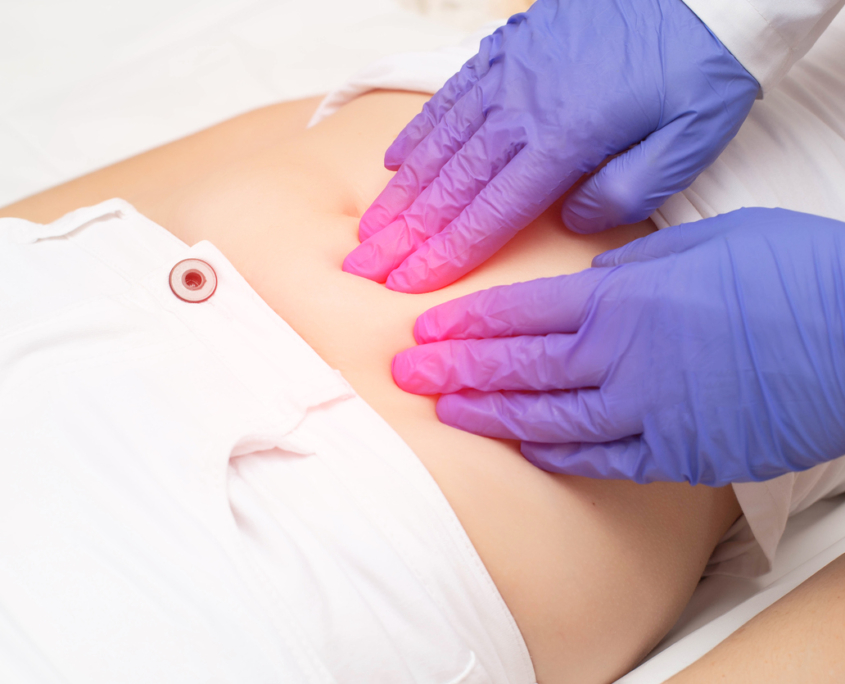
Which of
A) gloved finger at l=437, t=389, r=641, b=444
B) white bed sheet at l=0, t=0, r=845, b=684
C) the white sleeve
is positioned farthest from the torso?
white bed sheet at l=0, t=0, r=845, b=684

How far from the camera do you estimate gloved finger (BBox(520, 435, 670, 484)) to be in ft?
2.37

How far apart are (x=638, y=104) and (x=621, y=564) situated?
67cm

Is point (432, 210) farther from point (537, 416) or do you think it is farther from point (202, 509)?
point (202, 509)

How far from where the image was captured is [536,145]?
871 mm

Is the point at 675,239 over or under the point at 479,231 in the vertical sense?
under

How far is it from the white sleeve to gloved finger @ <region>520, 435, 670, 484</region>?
1.99ft

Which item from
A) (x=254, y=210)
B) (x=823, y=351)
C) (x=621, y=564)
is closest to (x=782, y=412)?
(x=823, y=351)

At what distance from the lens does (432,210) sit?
931 mm

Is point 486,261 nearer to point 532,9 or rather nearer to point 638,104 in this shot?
point 638,104

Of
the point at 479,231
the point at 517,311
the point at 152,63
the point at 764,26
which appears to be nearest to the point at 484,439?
the point at 517,311

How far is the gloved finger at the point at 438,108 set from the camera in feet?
3.28

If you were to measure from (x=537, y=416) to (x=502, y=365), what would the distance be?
0.08m

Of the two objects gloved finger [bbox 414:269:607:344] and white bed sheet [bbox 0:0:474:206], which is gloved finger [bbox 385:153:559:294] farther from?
white bed sheet [bbox 0:0:474:206]

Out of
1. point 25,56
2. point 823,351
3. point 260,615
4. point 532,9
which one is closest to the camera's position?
point 260,615
